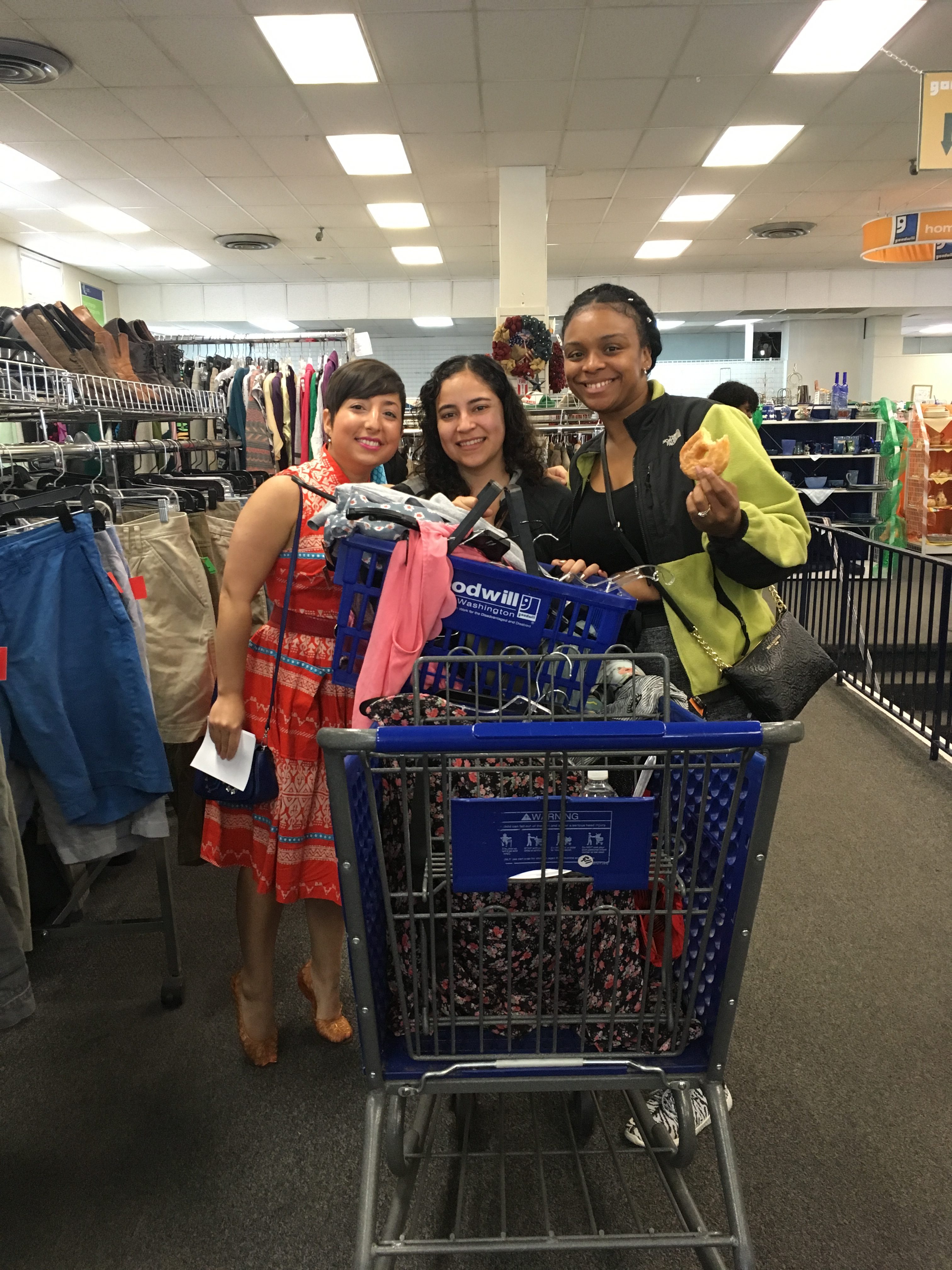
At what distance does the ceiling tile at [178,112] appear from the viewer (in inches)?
248

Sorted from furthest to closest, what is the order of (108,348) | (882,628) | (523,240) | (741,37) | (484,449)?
1. (523,240)
2. (882,628)
3. (741,37)
4. (108,348)
5. (484,449)

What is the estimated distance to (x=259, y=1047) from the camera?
2.26 meters

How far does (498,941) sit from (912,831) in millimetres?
2984

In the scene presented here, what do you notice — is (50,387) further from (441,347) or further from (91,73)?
(441,347)

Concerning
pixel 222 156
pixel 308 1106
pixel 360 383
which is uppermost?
pixel 222 156

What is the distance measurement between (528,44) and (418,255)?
257 inches

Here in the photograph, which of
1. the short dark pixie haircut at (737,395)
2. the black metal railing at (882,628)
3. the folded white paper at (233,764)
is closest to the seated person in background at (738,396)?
the short dark pixie haircut at (737,395)

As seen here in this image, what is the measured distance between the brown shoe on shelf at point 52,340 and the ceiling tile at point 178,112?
3144 millimetres

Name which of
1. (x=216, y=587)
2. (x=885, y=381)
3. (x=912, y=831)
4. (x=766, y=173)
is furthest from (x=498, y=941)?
(x=885, y=381)

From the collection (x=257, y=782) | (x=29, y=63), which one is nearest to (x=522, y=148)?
(x=29, y=63)

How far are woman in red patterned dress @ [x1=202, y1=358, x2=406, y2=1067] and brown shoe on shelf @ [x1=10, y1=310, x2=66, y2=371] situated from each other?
2.39 metres

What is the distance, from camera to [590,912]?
1170 millimetres

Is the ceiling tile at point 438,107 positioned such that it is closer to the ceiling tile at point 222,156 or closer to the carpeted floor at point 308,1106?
the ceiling tile at point 222,156

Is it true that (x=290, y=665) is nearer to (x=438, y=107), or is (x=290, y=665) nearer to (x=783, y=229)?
(x=438, y=107)
